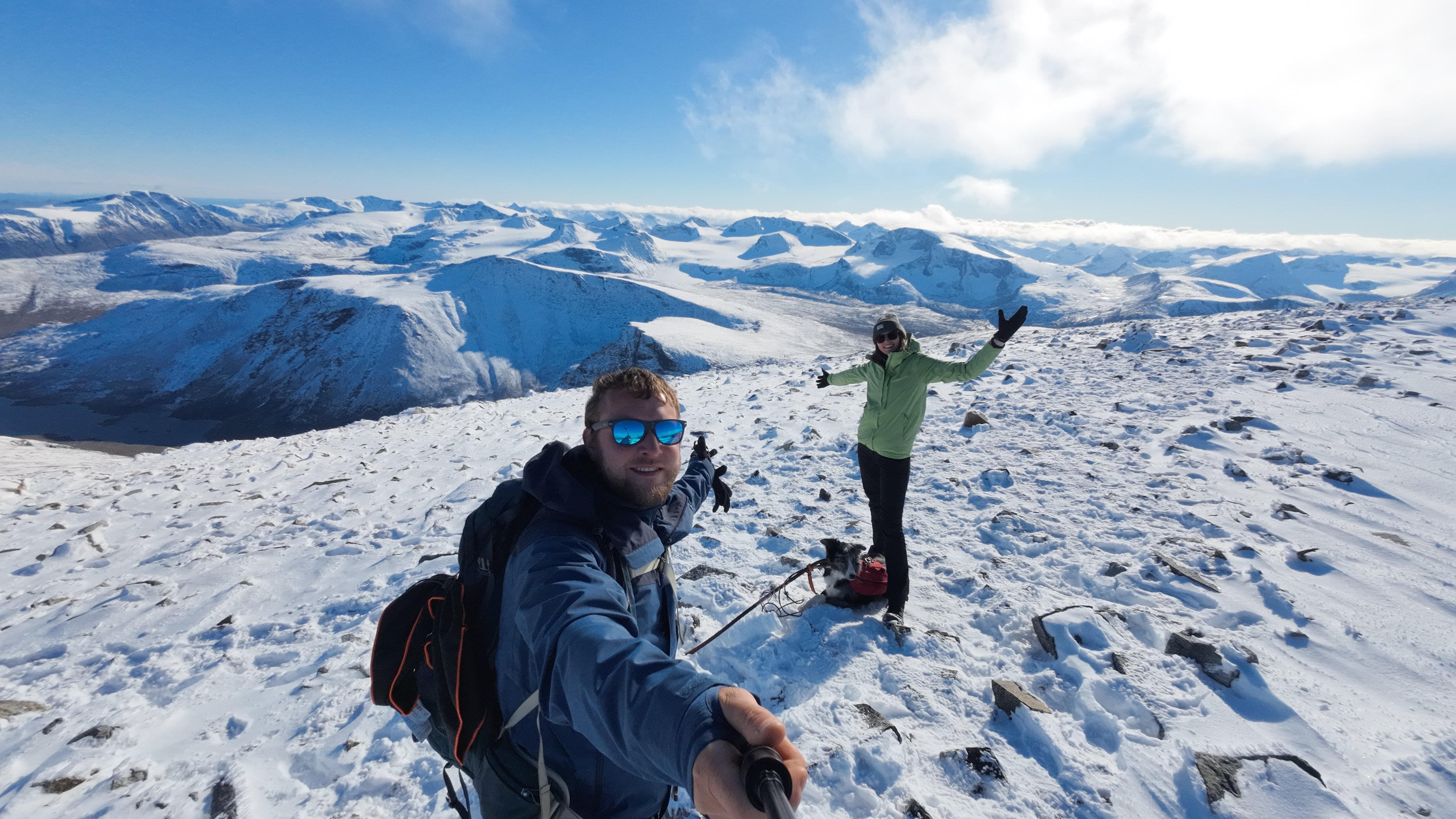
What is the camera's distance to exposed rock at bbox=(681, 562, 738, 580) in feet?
24.0

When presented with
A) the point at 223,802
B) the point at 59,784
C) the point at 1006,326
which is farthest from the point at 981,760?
the point at 59,784

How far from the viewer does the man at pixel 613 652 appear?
185cm

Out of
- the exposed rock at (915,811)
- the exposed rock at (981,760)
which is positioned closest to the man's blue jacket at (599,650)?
the exposed rock at (915,811)

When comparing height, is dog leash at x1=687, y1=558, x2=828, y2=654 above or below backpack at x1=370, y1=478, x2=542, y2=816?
below

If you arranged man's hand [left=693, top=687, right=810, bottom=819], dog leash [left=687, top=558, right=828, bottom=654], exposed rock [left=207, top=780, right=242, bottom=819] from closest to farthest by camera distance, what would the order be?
man's hand [left=693, top=687, right=810, bottom=819] < exposed rock [left=207, top=780, right=242, bottom=819] < dog leash [left=687, top=558, right=828, bottom=654]

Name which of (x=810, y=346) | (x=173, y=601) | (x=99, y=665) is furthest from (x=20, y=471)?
(x=810, y=346)

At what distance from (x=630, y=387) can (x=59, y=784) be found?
249 inches

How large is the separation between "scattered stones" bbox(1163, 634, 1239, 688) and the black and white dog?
2.85 metres

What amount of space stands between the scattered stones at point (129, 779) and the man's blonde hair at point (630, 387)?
5451 millimetres

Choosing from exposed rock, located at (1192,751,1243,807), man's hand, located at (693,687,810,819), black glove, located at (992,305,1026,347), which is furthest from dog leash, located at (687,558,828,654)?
→ man's hand, located at (693,687,810,819)

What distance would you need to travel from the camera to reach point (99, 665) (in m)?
6.09

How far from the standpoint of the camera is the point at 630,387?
323 centimetres

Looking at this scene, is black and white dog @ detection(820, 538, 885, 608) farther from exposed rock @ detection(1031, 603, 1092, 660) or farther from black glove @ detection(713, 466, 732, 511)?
black glove @ detection(713, 466, 732, 511)

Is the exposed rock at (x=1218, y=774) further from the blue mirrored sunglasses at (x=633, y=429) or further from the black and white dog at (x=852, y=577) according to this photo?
the blue mirrored sunglasses at (x=633, y=429)
